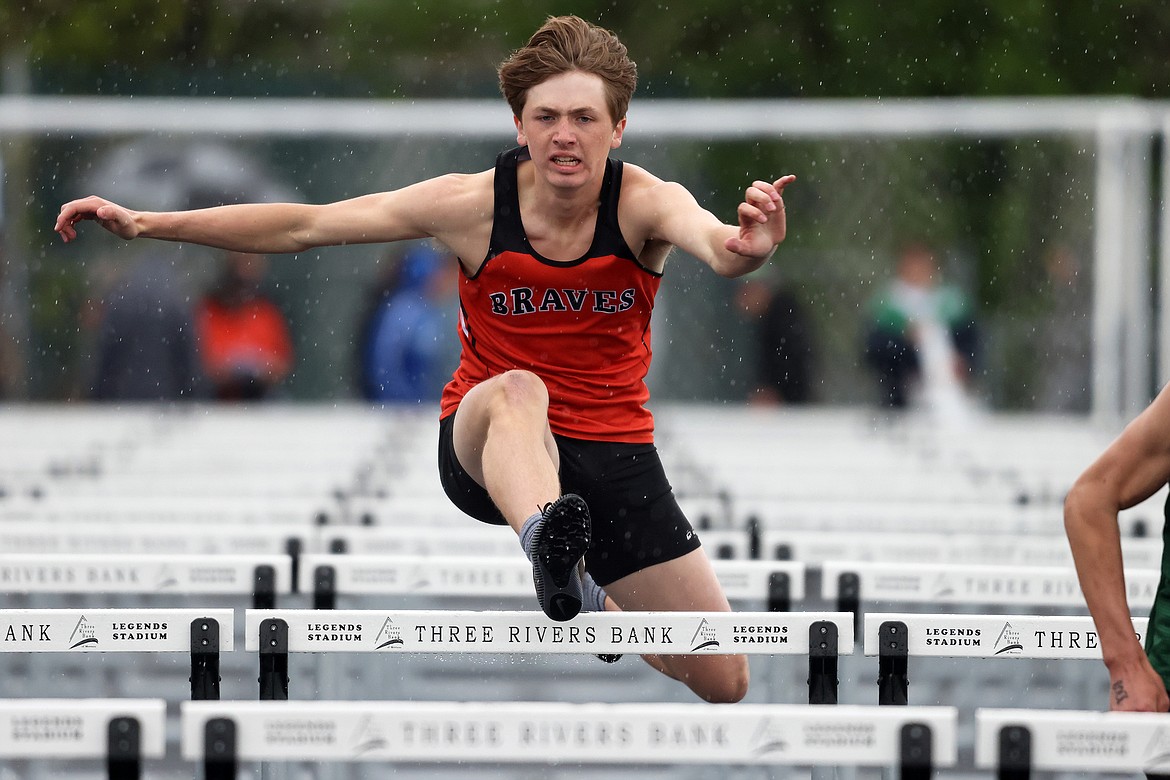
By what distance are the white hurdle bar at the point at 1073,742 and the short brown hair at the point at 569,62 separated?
2.03 m

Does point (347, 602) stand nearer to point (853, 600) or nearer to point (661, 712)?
point (853, 600)

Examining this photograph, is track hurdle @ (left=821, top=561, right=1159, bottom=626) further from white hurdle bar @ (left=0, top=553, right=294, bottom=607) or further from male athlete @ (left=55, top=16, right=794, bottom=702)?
white hurdle bar @ (left=0, top=553, right=294, bottom=607)

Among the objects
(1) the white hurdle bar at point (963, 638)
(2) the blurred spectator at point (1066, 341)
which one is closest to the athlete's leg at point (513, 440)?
(1) the white hurdle bar at point (963, 638)

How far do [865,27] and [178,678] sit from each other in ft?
55.0

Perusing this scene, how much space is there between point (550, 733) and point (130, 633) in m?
1.36

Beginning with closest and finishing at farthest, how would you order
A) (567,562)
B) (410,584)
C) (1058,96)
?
(567,562)
(410,584)
(1058,96)

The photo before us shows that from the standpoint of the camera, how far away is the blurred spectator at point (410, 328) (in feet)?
43.5

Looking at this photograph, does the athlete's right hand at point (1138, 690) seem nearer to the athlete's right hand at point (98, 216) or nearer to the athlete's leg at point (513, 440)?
the athlete's leg at point (513, 440)

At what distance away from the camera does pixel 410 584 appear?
504 centimetres

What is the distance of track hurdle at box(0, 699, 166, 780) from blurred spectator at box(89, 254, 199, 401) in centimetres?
994

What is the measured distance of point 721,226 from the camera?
4.23m

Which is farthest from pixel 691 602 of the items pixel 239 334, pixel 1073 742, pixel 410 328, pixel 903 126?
pixel 239 334

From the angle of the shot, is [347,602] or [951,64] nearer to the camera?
[347,602]

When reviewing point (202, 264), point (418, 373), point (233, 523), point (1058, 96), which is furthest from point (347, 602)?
point (1058, 96)
